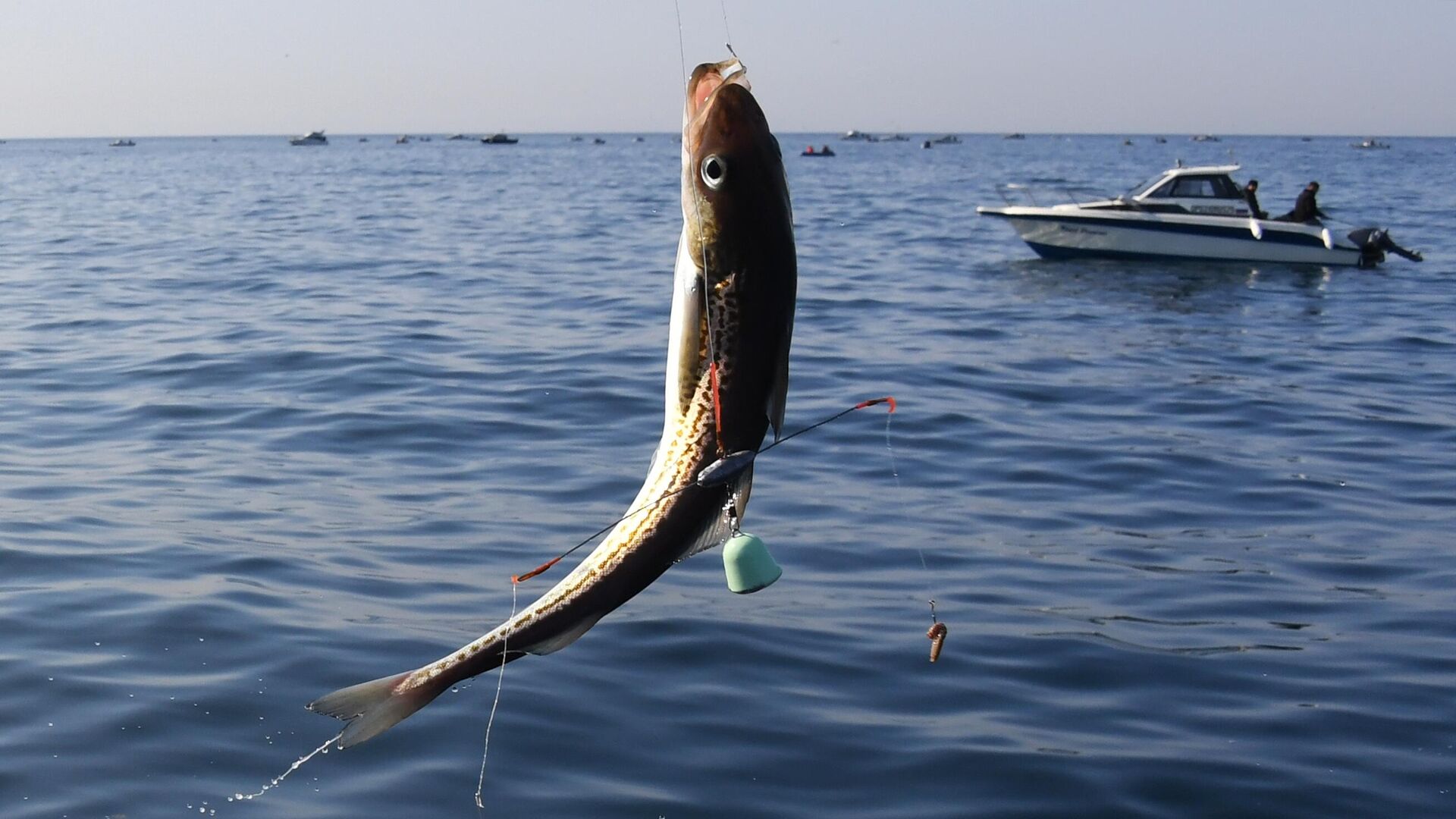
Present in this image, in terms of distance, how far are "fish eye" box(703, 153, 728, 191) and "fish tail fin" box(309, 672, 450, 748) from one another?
1.31 metres

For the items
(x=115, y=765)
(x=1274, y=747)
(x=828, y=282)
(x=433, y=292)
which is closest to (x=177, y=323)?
(x=433, y=292)

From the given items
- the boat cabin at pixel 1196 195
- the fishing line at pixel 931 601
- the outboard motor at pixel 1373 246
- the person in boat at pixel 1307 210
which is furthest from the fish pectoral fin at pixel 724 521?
the person in boat at pixel 1307 210

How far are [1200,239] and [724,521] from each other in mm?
28986

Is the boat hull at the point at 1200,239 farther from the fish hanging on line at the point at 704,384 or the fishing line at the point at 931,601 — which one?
the fish hanging on line at the point at 704,384

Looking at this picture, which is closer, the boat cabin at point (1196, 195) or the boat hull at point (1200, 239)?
the boat hull at point (1200, 239)

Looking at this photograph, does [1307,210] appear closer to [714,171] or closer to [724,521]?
[724,521]

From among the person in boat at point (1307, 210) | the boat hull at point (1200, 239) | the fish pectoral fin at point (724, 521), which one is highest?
the fish pectoral fin at point (724, 521)

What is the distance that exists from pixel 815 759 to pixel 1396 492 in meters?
7.35

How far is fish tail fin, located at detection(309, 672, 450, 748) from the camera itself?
3.44 meters

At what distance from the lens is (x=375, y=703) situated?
11.3ft

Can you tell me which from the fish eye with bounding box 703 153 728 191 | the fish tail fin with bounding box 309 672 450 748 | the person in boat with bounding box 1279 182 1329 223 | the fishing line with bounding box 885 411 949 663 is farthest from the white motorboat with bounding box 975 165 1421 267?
the fish eye with bounding box 703 153 728 191

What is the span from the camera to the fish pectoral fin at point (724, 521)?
3219mm

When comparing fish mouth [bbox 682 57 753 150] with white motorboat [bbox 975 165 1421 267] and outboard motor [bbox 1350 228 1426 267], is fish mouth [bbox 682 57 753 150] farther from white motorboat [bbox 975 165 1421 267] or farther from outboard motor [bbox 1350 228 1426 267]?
outboard motor [bbox 1350 228 1426 267]

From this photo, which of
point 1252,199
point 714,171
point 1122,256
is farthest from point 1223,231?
point 714,171
